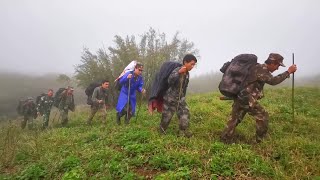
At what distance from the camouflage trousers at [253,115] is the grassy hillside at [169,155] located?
0.28 m

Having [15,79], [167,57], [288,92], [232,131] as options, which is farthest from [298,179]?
[15,79]

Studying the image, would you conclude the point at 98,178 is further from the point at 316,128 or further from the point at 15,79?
the point at 15,79

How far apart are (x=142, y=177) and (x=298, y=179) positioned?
2986 millimetres

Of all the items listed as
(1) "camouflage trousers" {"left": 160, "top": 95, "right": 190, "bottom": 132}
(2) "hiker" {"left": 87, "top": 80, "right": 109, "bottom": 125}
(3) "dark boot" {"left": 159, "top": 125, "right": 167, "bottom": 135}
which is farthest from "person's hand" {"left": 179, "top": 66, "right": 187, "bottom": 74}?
(2) "hiker" {"left": 87, "top": 80, "right": 109, "bottom": 125}

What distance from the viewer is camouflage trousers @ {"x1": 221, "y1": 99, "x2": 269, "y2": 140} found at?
826 cm

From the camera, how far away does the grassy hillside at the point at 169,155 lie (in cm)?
Answer: 700

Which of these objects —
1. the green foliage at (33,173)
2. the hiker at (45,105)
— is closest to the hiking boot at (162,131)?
the green foliage at (33,173)

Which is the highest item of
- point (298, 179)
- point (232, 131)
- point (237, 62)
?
point (237, 62)

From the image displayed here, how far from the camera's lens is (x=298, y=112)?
44.1ft

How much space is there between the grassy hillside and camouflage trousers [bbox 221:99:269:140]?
0.28 meters

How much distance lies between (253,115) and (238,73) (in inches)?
42.0

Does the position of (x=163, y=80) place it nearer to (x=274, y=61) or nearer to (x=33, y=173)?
(x=274, y=61)

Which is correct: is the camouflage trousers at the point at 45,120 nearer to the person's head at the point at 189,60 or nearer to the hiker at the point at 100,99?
the hiker at the point at 100,99

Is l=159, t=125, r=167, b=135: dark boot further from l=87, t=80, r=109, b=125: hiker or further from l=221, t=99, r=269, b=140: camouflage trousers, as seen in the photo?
l=87, t=80, r=109, b=125: hiker
